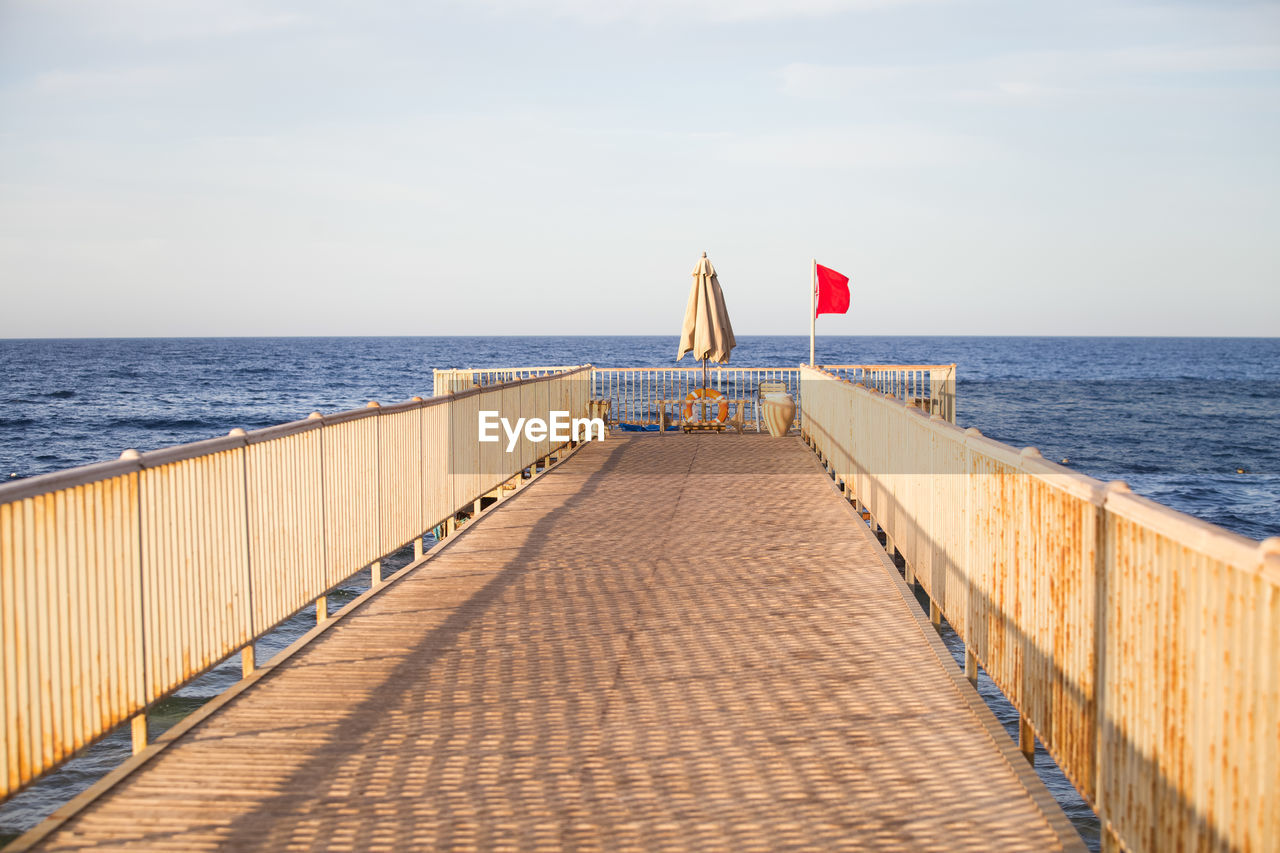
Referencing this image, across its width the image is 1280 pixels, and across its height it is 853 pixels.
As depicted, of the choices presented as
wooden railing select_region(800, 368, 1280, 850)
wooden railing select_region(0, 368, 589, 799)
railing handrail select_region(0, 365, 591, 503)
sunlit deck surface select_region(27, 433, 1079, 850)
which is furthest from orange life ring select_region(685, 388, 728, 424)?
wooden railing select_region(800, 368, 1280, 850)

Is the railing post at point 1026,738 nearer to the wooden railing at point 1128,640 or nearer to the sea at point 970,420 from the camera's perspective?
the wooden railing at point 1128,640

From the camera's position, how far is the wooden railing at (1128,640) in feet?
7.86

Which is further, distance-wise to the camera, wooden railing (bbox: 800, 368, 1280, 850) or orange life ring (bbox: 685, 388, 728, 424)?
orange life ring (bbox: 685, 388, 728, 424)

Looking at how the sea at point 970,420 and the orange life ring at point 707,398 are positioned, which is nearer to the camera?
the sea at point 970,420

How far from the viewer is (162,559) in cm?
448

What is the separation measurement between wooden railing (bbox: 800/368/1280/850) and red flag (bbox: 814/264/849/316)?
16.2 metres

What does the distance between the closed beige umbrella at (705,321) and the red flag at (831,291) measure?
2333 millimetres

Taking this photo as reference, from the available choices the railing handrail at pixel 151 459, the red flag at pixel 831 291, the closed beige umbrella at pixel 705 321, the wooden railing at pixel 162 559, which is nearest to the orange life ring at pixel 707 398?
the closed beige umbrella at pixel 705 321

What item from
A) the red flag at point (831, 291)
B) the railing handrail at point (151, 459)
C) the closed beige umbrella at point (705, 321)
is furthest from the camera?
the red flag at point (831, 291)

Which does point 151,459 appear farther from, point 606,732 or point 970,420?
point 970,420

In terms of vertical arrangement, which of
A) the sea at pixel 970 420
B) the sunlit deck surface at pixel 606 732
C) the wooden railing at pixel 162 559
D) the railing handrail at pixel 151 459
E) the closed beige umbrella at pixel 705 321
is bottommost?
the sea at pixel 970 420

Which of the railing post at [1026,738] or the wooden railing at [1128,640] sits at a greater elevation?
the wooden railing at [1128,640]

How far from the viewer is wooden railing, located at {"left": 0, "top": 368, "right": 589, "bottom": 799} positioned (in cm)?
353

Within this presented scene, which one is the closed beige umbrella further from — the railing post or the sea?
the railing post
